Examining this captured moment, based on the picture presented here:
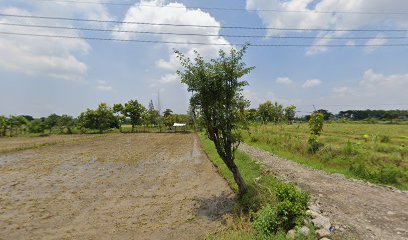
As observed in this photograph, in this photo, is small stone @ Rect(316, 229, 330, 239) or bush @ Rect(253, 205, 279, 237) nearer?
small stone @ Rect(316, 229, 330, 239)

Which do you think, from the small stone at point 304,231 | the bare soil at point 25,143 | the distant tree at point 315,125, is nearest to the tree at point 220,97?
the small stone at point 304,231

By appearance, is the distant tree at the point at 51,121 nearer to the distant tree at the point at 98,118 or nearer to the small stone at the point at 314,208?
the distant tree at the point at 98,118

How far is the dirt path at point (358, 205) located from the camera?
622 centimetres

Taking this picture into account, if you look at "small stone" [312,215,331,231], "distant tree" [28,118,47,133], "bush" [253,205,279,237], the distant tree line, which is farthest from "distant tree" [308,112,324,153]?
"distant tree" [28,118,47,133]

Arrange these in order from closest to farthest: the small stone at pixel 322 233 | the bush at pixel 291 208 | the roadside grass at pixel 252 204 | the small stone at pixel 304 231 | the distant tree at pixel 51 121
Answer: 1. the small stone at pixel 322 233
2. the small stone at pixel 304 231
3. the bush at pixel 291 208
4. the roadside grass at pixel 252 204
5. the distant tree at pixel 51 121

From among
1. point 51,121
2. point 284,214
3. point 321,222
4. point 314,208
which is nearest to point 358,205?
point 314,208

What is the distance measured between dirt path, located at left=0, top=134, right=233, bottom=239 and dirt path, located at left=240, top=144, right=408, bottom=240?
3089mm

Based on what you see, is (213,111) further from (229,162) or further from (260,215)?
(260,215)

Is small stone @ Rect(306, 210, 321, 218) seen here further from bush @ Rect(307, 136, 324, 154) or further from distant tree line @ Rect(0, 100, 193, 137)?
distant tree line @ Rect(0, 100, 193, 137)

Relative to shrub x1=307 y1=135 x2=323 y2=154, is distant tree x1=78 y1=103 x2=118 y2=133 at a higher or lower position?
higher

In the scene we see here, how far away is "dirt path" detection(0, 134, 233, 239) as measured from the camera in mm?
8039

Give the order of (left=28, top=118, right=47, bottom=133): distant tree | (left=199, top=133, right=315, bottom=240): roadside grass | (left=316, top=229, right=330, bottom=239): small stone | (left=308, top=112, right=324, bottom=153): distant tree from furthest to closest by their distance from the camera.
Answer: (left=28, top=118, right=47, bottom=133): distant tree < (left=308, top=112, right=324, bottom=153): distant tree < (left=199, top=133, right=315, bottom=240): roadside grass < (left=316, top=229, right=330, bottom=239): small stone

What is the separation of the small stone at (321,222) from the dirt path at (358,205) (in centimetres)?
22

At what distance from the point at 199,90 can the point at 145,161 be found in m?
12.0
